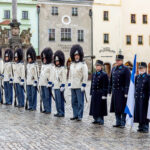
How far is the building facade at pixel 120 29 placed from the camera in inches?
2119

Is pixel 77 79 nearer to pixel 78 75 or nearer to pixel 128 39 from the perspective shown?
pixel 78 75

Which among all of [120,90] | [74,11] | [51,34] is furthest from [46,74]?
[74,11]

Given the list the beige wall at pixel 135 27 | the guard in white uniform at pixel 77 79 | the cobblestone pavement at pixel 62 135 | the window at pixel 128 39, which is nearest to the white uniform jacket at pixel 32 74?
the cobblestone pavement at pixel 62 135

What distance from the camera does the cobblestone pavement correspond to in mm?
8531

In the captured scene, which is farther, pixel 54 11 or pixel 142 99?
pixel 54 11

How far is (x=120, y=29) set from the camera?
54844 millimetres

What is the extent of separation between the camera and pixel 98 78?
12000 mm

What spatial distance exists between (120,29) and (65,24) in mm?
7226

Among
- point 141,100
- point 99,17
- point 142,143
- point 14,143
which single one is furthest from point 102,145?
point 99,17

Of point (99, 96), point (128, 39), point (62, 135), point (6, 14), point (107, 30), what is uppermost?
point (6, 14)

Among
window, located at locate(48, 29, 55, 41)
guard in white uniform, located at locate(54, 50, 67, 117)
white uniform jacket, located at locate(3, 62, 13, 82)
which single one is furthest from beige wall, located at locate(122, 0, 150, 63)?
guard in white uniform, located at locate(54, 50, 67, 117)

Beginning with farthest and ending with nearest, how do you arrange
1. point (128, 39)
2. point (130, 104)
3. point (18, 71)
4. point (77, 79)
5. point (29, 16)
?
point (128, 39) → point (29, 16) → point (18, 71) → point (77, 79) → point (130, 104)

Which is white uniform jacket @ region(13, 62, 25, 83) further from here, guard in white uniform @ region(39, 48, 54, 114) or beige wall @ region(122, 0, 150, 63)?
beige wall @ region(122, 0, 150, 63)

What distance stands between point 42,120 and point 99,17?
4219 centimetres
